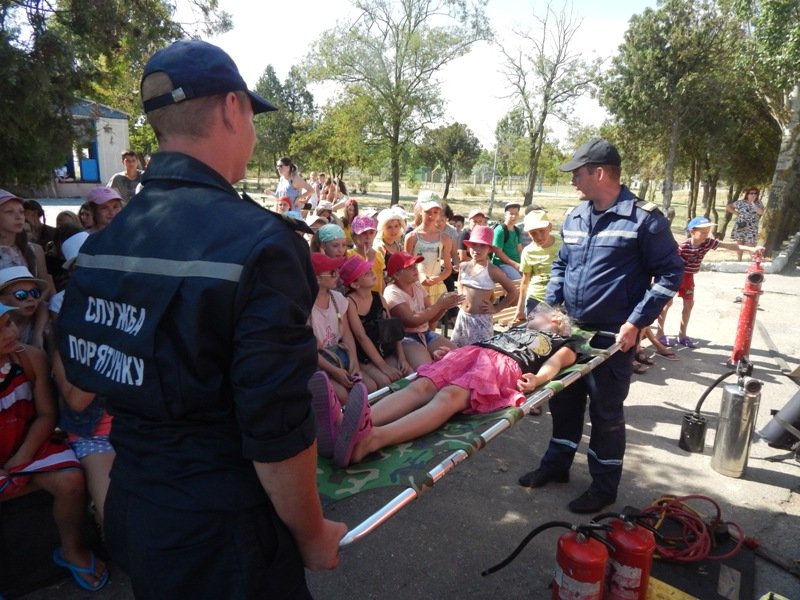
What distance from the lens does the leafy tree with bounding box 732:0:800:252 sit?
1359 cm

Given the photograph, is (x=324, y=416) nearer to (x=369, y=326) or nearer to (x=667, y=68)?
(x=369, y=326)

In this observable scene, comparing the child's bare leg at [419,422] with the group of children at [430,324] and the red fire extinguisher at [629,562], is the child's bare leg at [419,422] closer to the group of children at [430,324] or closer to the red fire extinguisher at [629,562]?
the group of children at [430,324]

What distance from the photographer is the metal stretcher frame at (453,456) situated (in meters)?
1.78

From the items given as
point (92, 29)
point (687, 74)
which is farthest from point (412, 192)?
point (92, 29)

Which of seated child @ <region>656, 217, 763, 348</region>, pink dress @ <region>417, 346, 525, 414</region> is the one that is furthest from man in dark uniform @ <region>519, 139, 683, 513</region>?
seated child @ <region>656, 217, 763, 348</region>

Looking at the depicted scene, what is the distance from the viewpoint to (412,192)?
46.8 metres

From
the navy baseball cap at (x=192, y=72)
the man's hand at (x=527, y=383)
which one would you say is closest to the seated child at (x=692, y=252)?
the man's hand at (x=527, y=383)

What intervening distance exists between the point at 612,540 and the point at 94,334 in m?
2.39

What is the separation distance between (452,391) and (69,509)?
2152 millimetres

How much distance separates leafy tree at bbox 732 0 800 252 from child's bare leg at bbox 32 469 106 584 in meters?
17.3

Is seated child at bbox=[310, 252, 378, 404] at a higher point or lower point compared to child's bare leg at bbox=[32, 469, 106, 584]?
higher

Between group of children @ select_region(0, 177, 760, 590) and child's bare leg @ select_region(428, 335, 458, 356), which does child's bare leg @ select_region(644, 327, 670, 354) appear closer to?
group of children @ select_region(0, 177, 760, 590)

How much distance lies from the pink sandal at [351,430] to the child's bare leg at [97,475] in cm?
128

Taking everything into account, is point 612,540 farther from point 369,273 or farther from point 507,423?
point 369,273
